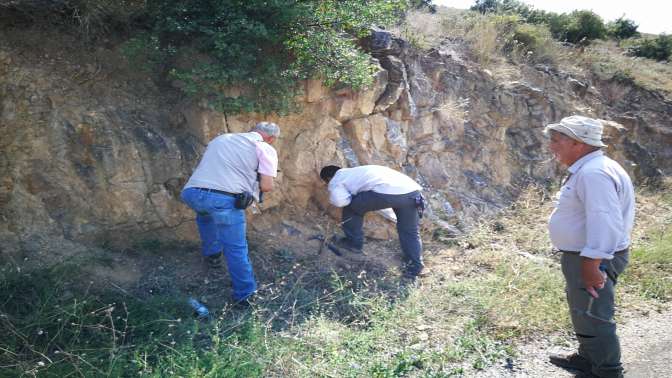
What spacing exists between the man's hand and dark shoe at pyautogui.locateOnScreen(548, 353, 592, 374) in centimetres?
78

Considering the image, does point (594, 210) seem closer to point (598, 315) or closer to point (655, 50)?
point (598, 315)

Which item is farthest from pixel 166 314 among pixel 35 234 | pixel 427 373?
pixel 427 373

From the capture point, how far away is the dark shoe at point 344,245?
18.9 feet

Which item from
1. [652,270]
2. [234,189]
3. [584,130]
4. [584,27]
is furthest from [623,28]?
[234,189]

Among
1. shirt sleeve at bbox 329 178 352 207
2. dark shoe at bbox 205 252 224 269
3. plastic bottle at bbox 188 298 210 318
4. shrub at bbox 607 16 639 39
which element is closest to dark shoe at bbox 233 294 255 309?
plastic bottle at bbox 188 298 210 318

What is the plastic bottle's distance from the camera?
158 inches

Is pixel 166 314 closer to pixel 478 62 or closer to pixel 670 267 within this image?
pixel 670 267

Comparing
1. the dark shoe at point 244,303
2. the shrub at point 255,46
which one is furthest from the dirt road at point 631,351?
the shrub at point 255,46

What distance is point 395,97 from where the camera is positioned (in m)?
6.96

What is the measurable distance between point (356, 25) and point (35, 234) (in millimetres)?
4086

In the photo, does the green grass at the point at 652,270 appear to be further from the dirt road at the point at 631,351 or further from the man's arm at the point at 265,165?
the man's arm at the point at 265,165

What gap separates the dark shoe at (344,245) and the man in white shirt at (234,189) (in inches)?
61.1

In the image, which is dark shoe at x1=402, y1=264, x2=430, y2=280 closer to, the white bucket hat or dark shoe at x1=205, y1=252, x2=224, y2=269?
dark shoe at x1=205, y1=252, x2=224, y2=269

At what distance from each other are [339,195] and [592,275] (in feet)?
9.39
